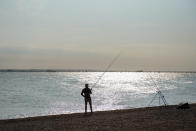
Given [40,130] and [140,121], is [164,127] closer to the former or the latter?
[140,121]

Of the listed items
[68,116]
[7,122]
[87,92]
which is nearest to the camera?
[7,122]

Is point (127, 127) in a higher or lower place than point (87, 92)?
lower

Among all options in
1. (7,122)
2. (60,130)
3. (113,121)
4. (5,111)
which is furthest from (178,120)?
(5,111)

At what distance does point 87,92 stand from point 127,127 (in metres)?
5.72

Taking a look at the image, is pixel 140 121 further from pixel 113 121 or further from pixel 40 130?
pixel 40 130

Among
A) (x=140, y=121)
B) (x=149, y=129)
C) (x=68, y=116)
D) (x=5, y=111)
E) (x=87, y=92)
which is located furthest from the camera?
(x=5, y=111)

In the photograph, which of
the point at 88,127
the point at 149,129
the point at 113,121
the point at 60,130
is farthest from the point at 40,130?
the point at 149,129

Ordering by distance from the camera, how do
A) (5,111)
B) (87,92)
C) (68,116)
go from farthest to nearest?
(5,111)
(87,92)
(68,116)

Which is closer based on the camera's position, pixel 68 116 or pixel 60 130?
pixel 60 130

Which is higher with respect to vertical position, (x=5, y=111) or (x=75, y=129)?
(x=5, y=111)

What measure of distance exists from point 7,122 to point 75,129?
457 centimetres

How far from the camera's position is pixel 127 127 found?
1107 centimetres

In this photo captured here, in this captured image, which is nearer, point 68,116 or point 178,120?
point 178,120

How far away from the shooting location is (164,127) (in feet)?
36.0
